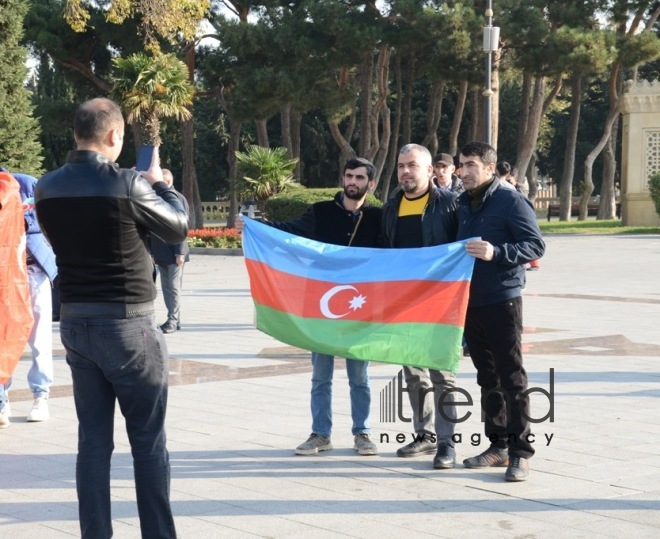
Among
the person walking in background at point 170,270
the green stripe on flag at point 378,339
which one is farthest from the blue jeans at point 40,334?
the person walking in background at point 170,270

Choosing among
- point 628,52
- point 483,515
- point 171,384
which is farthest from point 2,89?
point 483,515

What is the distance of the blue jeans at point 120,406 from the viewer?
489 cm

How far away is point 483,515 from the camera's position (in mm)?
5961

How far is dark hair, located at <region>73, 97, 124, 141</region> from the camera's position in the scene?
491cm

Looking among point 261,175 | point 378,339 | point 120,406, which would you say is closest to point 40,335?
point 378,339

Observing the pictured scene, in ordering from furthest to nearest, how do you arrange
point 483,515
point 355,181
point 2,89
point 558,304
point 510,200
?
point 2,89 → point 558,304 → point 355,181 → point 510,200 → point 483,515

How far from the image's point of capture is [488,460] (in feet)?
23.2

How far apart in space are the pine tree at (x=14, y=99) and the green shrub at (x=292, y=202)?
27.5 feet

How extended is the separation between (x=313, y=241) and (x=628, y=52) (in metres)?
37.1

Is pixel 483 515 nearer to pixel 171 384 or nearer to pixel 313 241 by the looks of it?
pixel 313 241

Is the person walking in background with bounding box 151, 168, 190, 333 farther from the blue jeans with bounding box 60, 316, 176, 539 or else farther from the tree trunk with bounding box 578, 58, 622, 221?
the tree trunk with bounding box 578, 58, 622, 221

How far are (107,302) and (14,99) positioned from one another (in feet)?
104

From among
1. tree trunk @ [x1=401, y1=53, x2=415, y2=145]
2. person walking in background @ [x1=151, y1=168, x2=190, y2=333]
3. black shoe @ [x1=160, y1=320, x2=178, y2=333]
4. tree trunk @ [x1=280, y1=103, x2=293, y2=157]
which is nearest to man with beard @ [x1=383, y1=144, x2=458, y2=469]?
person walking in background @ [x1=151, y1=168, x2=190, y2=333]

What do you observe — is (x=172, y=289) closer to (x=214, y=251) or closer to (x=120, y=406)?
(x=120, y=406)
